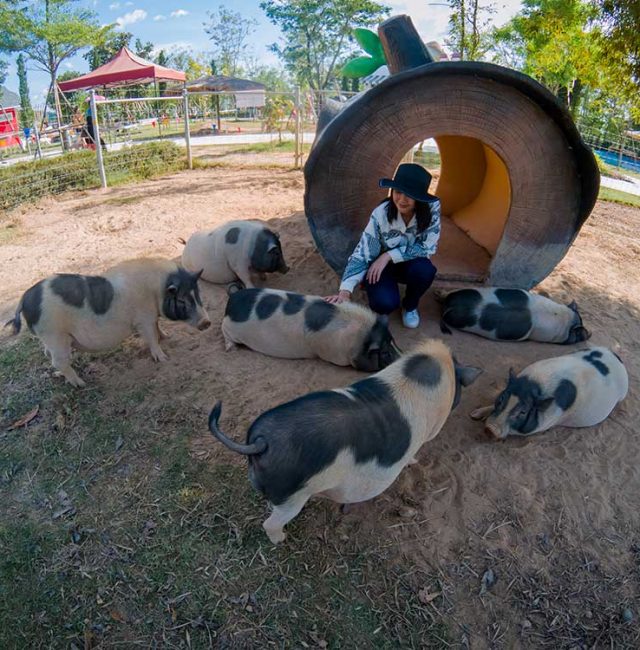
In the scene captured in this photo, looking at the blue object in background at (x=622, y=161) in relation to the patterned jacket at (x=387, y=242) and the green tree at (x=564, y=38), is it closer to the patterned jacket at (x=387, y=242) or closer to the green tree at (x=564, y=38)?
the green tree at (x=564, y=38)

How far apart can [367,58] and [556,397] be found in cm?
881

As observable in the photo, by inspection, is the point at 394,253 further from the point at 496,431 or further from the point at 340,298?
the point at 496,431

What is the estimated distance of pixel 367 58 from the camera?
986 cm

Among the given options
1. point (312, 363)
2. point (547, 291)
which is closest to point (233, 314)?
point (312, 363)

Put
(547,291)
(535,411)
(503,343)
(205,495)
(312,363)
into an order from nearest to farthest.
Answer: (205,495) < (535,411) < (312,363) < (503,343) < (547,291)

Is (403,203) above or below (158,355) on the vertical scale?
above

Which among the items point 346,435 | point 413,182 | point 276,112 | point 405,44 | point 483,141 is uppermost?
point 405,44

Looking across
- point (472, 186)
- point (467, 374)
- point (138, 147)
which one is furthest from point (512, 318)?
point (138, 147)

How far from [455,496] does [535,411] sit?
2.63 ft

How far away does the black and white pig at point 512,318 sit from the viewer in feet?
13.9

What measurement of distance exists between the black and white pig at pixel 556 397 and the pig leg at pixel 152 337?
249 cm

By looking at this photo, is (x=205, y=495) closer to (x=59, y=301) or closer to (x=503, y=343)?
(x=59, y=301)

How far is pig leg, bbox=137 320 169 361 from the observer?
152 inches

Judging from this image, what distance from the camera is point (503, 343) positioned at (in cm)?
431
